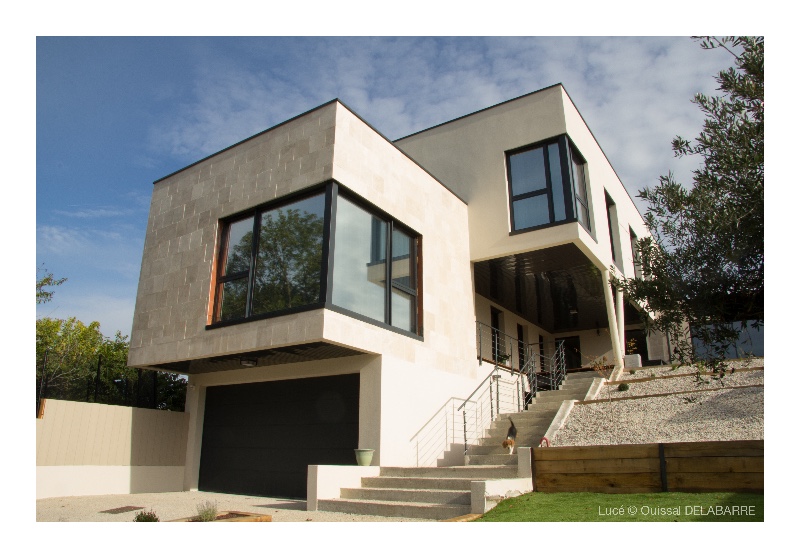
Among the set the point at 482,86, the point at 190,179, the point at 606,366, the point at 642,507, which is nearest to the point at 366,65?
the point at 482,86

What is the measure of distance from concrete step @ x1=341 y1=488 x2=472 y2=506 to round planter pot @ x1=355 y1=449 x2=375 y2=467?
515 mm

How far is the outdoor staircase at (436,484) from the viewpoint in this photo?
7461 millimetres

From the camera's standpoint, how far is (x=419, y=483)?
27.4 ft

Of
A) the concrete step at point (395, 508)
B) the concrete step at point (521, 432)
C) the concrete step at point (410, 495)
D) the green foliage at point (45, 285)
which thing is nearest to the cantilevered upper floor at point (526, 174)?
the concrete step at point (521, 432)

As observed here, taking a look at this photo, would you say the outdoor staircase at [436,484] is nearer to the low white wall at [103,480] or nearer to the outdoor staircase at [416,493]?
the outdoor staircase at [416,493]

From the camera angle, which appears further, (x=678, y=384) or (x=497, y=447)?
(x=678, y=384)

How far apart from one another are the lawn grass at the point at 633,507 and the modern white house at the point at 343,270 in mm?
3079

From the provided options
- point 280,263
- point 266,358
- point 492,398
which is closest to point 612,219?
point 492,398

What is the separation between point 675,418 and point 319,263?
6437 millimetres

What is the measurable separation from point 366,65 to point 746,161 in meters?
4.74

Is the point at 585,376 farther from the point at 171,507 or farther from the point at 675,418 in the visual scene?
the point at 171,507

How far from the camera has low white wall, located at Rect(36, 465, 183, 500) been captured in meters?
10.1

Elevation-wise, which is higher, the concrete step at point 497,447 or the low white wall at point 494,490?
the concrete step at point 497,447
